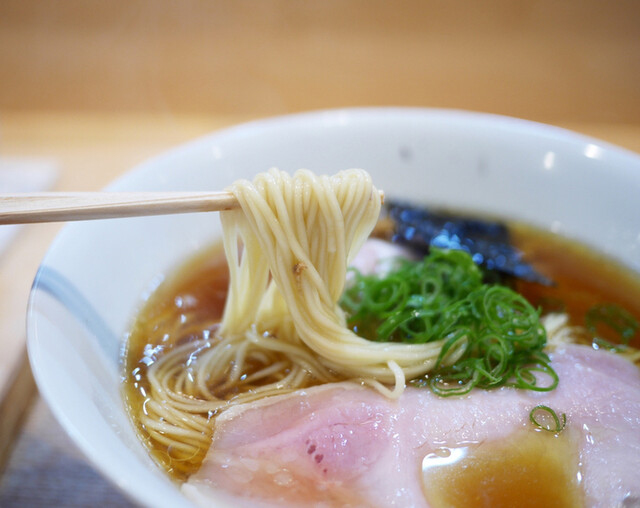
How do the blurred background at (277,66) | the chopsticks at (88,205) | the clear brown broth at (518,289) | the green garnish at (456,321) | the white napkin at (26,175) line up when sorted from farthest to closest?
the blurred background at (277,66) < the white napkin at (26,175) < the clear brown broth at (518,289) < the green garnish at (456,321) < the chopsticks at (88,205)

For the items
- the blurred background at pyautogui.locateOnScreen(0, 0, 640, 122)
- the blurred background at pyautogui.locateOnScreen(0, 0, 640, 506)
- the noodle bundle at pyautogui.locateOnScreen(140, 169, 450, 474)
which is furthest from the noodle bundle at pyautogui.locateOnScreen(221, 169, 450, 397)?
the blurred background at pyautogui.locateOnScreen(0, 0, 640, 122)

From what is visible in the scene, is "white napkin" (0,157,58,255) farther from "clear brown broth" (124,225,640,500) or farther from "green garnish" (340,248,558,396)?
"green garnish" (340,248,558,396)

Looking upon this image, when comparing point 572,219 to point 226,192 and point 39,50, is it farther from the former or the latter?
point 39,50

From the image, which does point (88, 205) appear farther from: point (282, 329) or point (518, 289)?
point (518, 289)

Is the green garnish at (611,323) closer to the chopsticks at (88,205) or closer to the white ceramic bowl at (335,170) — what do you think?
the white ceramic bowl at (335,170)

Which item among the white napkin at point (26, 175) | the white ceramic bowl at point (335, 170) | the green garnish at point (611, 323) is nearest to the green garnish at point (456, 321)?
the green garnish at point (611, 323)

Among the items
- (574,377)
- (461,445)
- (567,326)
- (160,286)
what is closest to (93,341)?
(160,286)
